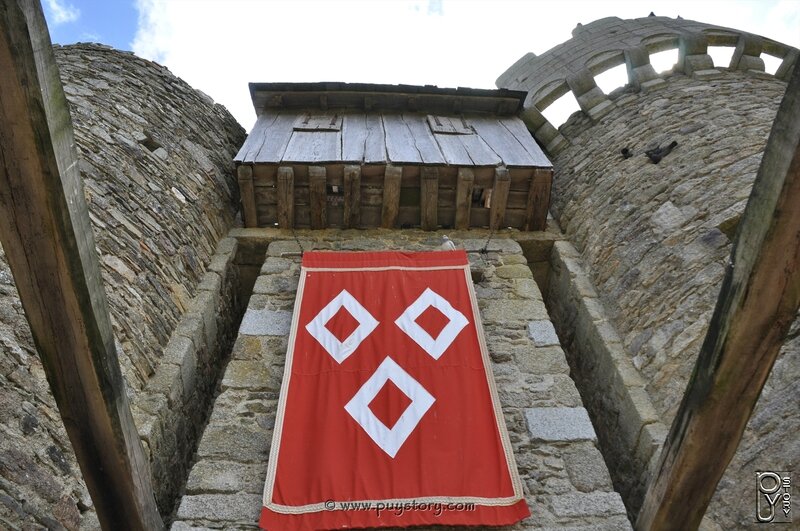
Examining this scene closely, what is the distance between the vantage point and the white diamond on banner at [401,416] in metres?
2.80

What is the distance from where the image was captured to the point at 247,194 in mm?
4414

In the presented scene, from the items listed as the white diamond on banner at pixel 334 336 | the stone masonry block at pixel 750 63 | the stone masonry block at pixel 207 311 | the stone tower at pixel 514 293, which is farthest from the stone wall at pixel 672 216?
the stone masonry block at pixel 207 311

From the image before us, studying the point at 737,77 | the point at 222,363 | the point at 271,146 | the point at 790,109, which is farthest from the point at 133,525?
the point at 737,77

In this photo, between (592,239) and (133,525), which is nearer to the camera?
(133,525)

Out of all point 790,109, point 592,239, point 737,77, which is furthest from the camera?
point 737,77

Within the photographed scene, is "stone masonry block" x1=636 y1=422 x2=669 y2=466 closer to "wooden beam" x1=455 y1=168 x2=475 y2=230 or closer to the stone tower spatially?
the stone tower

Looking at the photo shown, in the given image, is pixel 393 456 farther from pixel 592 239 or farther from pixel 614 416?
pixel 592 239

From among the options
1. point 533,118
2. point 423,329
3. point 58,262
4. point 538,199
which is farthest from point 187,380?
point 533,118

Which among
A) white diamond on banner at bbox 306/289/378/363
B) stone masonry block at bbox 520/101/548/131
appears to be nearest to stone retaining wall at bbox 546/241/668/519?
white diamond on banner at bbox 306/289/378/363

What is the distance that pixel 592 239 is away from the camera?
4.26 m

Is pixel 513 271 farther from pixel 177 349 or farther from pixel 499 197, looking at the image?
pixel 177 349

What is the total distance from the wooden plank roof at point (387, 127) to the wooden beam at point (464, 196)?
90mm

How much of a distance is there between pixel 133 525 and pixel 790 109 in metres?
2.44

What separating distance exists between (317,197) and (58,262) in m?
2.78
